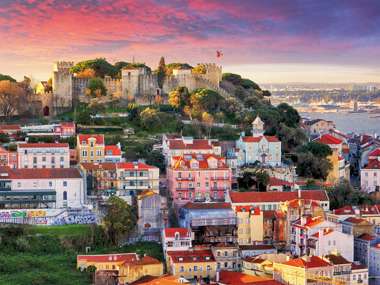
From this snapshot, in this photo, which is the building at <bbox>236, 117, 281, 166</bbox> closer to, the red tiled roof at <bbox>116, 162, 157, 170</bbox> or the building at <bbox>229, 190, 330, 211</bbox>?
the building at <bbox>229, 190, 330, 211</bbox>

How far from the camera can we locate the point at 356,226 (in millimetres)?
32875

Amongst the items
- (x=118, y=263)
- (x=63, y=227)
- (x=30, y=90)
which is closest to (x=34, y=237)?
(x=63, y=227)

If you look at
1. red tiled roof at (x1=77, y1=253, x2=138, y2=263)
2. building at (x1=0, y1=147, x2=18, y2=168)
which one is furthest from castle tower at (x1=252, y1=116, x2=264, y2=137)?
red tiled roof at (x1=77, y1=253, x2=138, y2=263)

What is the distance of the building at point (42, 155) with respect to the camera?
3672 centimetres

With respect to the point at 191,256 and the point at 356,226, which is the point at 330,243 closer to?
the point at 356,226

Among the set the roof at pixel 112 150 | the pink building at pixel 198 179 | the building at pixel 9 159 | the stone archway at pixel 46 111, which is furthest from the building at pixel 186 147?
the stone archway at pixel 46 111

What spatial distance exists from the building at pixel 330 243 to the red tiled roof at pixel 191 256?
12.2 feet

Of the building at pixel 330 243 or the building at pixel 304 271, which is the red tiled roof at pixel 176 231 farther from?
the building at pixel 330 243

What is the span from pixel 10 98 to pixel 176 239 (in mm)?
18599

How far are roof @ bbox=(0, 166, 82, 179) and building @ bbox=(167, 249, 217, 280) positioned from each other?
6.23m

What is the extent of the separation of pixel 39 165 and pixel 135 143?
5.83 metres

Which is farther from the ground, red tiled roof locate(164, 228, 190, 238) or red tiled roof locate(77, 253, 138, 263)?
red tiled roof locate(164, 228, 190, 238)

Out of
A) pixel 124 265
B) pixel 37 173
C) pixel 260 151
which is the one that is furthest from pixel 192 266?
pixel 260 151

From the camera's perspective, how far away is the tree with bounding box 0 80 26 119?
45719mm
